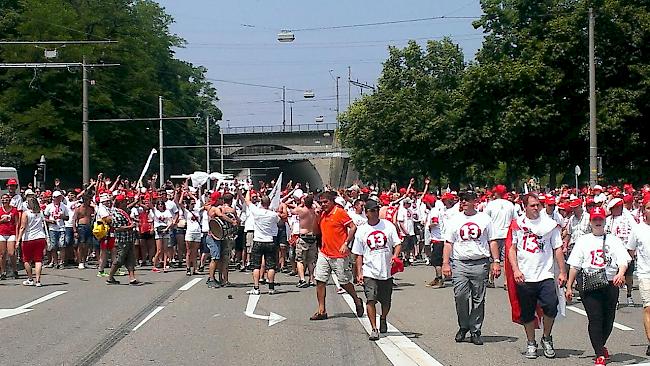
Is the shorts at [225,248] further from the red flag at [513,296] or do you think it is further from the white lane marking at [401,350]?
the red flag at [513,296]

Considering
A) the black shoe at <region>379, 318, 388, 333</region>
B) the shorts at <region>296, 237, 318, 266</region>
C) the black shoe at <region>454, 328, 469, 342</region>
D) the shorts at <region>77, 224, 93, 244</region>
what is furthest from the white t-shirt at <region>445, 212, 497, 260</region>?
the shorts at <region>77, 224, 93, 244</region>

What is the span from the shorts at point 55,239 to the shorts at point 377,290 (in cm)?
1359

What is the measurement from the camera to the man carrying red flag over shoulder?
10383 millimetres

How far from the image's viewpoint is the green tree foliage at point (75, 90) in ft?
175

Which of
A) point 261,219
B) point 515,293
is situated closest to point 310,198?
point 261,219

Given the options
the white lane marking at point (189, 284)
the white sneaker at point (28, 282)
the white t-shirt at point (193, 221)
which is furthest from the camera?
the white t-shirt at point (193, 221)

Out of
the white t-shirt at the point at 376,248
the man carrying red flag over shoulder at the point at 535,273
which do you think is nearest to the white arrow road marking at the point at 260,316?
the white t-shirt at the point at 376,248

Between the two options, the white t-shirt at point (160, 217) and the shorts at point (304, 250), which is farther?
the white t-shirt at point (160, 217)

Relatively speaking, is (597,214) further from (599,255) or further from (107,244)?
Result: (107,244)

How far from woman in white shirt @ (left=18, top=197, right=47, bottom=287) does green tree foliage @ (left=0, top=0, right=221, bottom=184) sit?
101 feet

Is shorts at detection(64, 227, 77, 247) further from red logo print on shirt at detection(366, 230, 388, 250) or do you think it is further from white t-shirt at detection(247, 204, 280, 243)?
red logo print on shirt at detection(366, 230, 388, 250)

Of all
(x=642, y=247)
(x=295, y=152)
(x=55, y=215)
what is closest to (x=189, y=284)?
(x=55, y=215)

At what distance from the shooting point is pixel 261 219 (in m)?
17.0

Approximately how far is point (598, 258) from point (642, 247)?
0.93 meters
